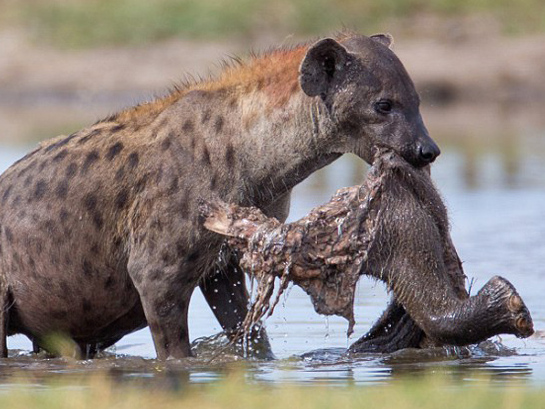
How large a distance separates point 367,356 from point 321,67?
154cm

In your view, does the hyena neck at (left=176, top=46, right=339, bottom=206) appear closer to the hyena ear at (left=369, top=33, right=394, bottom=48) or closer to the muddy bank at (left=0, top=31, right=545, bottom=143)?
the hyena ear at (left=369, top=33, right=394, bottom=48)

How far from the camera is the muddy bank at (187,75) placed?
2341 cm

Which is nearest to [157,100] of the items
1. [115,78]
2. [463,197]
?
[463,197]

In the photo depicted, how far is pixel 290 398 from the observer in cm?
545

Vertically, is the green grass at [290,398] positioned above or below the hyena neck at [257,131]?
below

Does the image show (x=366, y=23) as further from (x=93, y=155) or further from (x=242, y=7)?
(x=93, y=155)

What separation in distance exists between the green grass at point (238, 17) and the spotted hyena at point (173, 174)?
17742 millimetres

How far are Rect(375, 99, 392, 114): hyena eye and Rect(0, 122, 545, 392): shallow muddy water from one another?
0.85 metres

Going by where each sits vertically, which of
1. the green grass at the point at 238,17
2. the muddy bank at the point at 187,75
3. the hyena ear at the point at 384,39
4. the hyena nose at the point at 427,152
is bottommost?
the hyena nose at the point at 427,152

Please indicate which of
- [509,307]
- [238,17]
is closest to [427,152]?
[509,307]

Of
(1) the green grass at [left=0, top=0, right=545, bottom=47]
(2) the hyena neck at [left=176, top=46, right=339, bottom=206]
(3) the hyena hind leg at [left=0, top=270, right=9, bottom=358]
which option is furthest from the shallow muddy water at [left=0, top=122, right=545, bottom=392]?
(1) the green grass at [left=0, top=0, right=545, bottom=47]

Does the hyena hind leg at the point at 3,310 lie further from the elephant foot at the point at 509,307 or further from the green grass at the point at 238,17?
the green grass at the point at 238,17

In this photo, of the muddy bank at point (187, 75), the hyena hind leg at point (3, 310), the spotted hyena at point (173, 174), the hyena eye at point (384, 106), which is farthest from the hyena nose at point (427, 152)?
the muddy bank at point (187, 75)

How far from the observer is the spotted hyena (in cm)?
707
